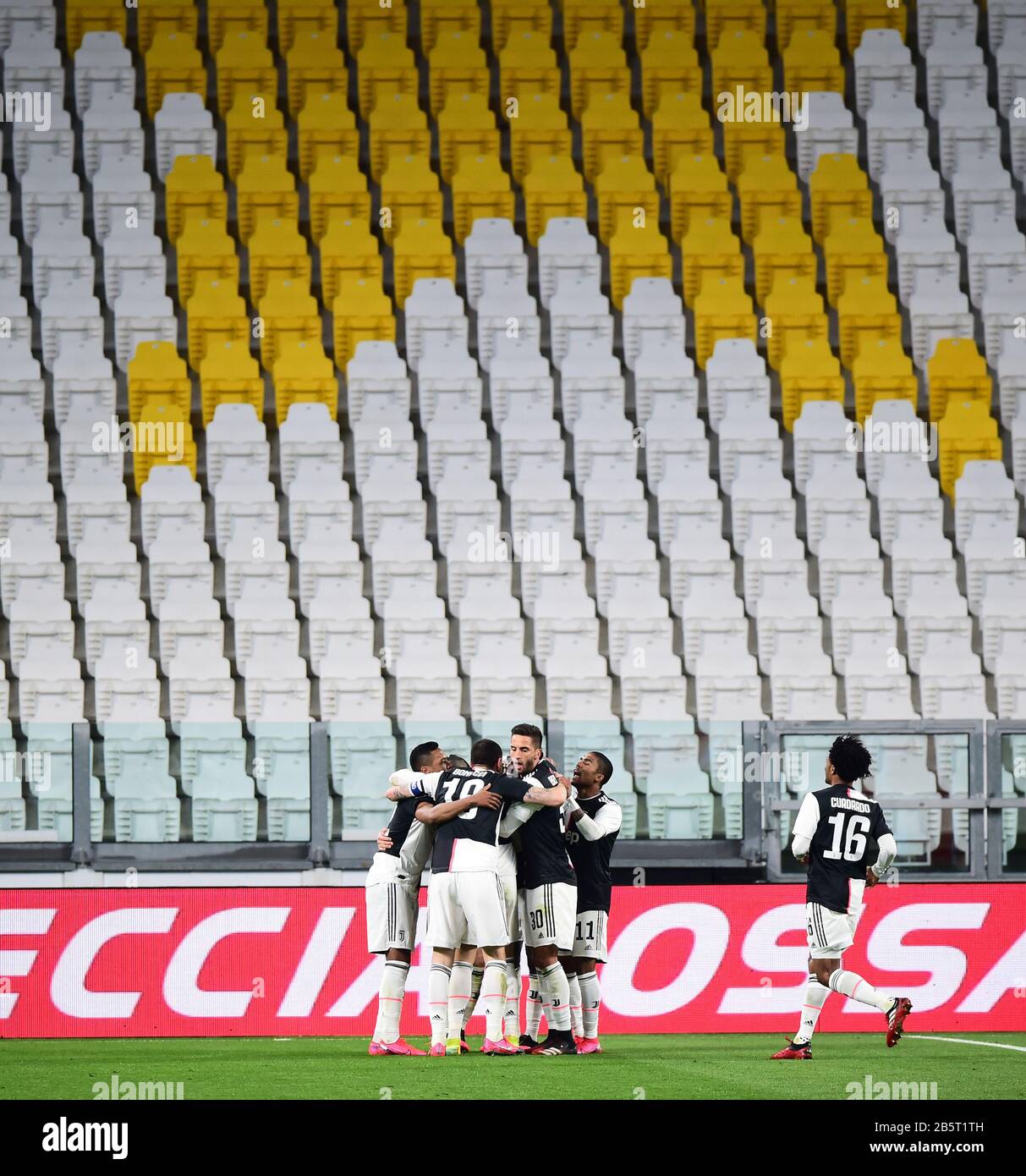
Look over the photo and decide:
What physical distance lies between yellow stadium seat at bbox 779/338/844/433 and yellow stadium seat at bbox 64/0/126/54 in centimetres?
694

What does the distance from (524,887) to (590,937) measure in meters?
0.51

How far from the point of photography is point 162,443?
15766 millimetres

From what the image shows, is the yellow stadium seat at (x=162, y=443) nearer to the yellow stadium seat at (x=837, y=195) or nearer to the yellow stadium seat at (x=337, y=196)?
the yellow stadium seat at (x=337, y=196)

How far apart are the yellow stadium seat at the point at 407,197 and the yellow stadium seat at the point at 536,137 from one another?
855mm

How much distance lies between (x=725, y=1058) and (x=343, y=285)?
29.3ft

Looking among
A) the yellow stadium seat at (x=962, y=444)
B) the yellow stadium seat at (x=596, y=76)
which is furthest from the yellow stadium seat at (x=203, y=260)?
the yellow stadium seat at (x=962, y=444)

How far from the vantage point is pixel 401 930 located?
394 inches

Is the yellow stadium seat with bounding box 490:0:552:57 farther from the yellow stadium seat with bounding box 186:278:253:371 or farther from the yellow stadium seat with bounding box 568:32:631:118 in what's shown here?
the yellow stadium seat with bounding box 186:278:253:371

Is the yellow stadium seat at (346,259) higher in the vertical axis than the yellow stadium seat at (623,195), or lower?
lower

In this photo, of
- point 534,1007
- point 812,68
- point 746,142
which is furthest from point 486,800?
point 812,68

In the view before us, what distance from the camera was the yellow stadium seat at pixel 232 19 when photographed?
1822 centimetres

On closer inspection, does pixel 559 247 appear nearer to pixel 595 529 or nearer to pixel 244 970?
pixel 595 529

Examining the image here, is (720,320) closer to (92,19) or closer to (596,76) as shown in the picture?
(596,76)
